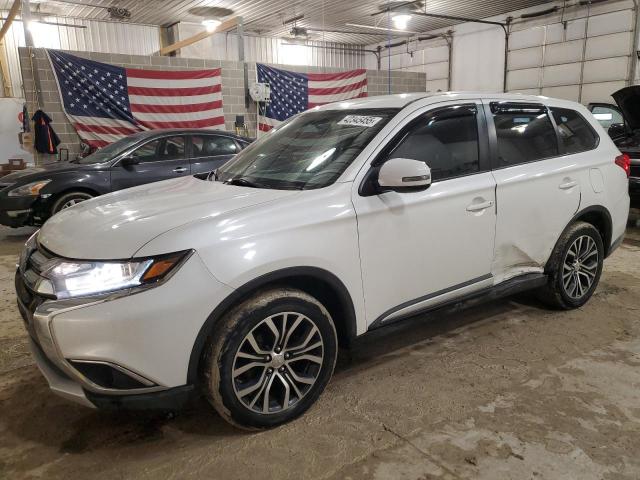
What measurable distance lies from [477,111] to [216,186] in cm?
164

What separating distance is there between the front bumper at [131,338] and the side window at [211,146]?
16.9 ft

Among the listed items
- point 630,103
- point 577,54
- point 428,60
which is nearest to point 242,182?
point 630,103

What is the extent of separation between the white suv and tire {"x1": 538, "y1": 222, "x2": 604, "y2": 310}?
0.03 m

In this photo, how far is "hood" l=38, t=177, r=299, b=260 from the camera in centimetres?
205

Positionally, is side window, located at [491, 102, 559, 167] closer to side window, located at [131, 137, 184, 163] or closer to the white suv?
the white suv

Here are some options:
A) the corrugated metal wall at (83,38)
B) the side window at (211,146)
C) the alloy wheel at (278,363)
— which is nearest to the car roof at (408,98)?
the alloy wheel at (278,363)

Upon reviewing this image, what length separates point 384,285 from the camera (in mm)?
2574

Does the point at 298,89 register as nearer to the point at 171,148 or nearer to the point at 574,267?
the point at 171,148

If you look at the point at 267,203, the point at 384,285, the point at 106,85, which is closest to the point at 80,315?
the point at 267,203

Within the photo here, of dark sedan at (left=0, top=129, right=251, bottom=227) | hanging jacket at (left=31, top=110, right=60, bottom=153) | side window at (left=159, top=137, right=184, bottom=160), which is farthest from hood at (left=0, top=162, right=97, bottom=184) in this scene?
hanging jacket at (left=31, top=110, right=60, bottom=153)

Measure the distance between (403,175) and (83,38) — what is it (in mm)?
16081

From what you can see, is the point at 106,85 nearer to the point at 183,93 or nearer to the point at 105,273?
the point at 183,93

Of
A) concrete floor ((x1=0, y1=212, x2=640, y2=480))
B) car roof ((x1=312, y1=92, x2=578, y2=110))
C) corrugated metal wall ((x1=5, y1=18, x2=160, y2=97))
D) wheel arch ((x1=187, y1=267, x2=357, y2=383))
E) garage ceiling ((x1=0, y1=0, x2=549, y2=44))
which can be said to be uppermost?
garage ceiling ((x1=0, y1=0, x2=549, y2=44))

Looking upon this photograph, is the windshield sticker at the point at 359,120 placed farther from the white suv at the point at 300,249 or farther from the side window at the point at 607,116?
the side window at the point at 607,116
